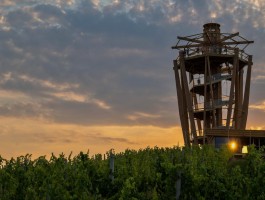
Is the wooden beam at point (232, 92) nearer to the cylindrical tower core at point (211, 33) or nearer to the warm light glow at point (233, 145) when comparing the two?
the cylindrical tower core at point (211, 33)

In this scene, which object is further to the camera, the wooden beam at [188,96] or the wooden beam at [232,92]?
the wooden beam at [188,96]

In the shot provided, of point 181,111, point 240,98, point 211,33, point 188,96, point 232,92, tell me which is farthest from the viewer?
point 211,33

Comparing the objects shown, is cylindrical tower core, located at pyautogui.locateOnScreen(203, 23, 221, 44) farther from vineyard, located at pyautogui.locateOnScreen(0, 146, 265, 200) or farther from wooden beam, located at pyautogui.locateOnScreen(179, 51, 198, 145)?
vineyard, located at pyautogui.locateOnScreen(0, 146, 265, 200)

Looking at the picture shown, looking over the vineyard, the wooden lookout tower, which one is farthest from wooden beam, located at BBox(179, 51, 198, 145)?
the vineyard

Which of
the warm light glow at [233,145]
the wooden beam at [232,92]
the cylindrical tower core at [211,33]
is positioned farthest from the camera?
the cylindrical tower core at [211,33]

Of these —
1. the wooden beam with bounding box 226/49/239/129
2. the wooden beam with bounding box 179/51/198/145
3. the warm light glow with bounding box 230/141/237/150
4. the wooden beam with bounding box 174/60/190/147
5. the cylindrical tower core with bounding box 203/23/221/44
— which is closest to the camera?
the warm light glow with bounding box 230/141/237/150

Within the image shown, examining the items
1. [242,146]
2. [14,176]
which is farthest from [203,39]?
[14,176]

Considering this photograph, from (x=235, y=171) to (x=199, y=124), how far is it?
111 feet

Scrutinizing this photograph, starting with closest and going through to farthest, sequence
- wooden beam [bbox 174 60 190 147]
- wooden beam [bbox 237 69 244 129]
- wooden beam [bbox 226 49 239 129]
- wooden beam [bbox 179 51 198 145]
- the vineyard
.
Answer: the vineyard, wooden beam [bbox 226 49 239 129], wooden beam [bbox 179 51 198 145], wooden beam [bbox 237 69 244 129], wooden beam [bbox 174 60 190 147]

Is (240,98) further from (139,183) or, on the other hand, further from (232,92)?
(139,183)

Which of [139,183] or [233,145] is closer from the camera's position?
[139,183]

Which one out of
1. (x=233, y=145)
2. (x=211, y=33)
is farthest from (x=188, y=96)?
(x=233, y=145)

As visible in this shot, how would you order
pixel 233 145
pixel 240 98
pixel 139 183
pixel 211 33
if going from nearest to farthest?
pixel 139 183 < pixel 233 145 < pixel 240 98 < pixel 211 33

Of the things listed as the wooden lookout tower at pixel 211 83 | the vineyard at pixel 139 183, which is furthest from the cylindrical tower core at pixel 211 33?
the vineyard at pixel 139 183
